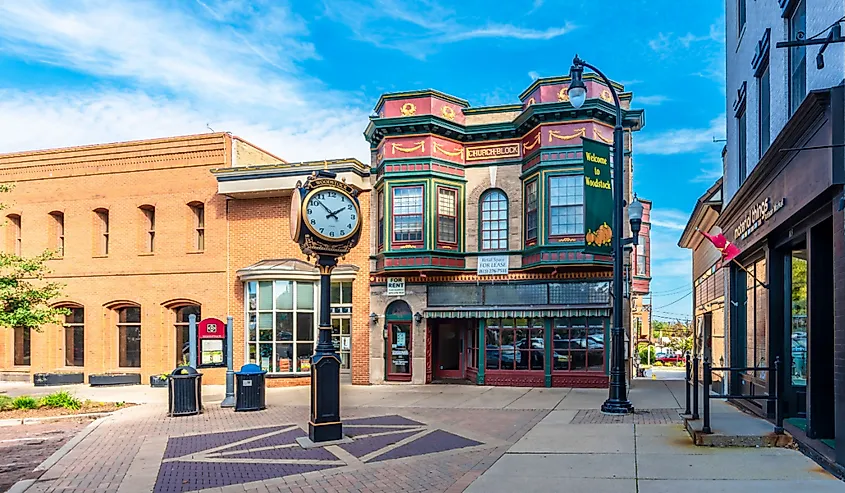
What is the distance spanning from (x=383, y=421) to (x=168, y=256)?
43.2 ft

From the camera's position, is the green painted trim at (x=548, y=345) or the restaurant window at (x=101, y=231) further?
the restaurant window at (x=101, y=231)

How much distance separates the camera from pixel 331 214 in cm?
1183

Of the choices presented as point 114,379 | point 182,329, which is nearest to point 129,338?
point 114,379

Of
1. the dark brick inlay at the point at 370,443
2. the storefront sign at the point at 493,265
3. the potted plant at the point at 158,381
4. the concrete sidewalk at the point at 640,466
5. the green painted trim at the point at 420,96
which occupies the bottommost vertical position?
the potted plant at the point at 158,381

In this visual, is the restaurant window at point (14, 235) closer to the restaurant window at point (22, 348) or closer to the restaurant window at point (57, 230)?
the restaurant window at point (57, 230)

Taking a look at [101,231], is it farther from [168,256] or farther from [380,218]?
[380,218]

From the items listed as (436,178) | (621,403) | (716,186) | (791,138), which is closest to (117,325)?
(436,178)

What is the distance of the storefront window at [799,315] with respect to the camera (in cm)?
1039

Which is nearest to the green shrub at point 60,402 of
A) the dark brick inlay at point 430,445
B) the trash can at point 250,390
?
the trash can at point 250,390

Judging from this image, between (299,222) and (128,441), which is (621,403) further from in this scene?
(128,441)

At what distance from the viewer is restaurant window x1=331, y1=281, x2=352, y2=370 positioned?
2327 cm

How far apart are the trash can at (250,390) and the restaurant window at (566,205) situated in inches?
361

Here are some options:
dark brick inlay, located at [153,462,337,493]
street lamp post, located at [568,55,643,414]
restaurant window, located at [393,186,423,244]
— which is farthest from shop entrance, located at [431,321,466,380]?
dark brick inlay, located at [153,462,337,493]

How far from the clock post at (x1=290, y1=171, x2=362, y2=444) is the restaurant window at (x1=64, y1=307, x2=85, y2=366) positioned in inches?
679
